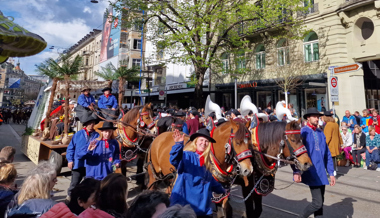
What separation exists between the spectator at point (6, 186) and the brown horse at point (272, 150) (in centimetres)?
329

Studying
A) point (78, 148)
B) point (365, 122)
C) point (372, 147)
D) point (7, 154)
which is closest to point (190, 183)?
point (78, 148)

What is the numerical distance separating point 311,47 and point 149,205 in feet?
66.4

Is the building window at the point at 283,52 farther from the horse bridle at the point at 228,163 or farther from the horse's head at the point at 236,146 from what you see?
the horse bridle at the point at 228,163

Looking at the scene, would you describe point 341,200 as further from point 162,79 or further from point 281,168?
point 162,79

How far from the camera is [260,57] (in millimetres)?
21750

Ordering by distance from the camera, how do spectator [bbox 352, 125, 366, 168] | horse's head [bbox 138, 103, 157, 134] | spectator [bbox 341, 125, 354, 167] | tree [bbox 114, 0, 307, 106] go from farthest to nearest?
1. tree [bbox 114, 0, 307, 106]
2. spectator [bbox 341, 125, 354, 167]
3. spectator [bbox 352, 125, 366, 168]
4. horse's head [bbox 138, 103, 157, 134]

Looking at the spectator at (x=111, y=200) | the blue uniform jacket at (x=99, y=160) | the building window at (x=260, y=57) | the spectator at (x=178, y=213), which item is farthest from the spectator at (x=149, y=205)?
the building window at (x=260, y=57)

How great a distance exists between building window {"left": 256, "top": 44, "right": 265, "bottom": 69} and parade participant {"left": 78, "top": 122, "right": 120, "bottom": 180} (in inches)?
761

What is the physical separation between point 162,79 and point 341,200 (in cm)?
2856

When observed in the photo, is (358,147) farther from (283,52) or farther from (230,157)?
(283,52)

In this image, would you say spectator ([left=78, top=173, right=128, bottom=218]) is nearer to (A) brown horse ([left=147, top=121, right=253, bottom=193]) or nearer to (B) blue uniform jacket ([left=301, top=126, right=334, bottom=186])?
Result: (A) brown horse ([left=147, top=121, right=253, bottom=193])

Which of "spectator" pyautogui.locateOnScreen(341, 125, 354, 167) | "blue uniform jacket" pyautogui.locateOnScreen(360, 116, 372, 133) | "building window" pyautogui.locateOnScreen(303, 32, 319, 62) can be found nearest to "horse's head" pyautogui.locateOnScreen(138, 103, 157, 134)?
"spectator" pyautogui.locateOnScreen(341, 125, 354, 167)

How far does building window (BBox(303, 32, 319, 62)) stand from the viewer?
1819cm

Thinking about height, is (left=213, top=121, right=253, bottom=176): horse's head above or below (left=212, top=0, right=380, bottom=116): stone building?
below
